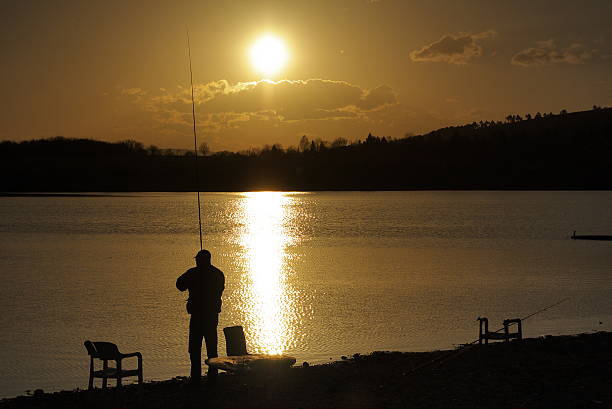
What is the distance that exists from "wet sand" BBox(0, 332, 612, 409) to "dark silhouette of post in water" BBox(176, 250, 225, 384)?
87 centimetres

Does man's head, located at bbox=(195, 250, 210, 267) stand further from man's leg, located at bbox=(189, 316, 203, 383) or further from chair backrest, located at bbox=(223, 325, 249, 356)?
chair backrest, located at bbox=(223, 325, 249, 356)

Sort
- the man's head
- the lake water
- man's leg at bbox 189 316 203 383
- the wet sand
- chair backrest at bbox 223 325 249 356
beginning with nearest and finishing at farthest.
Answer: the wet sand
the man's head
man's leg at bbox 189 316 203 383
chair backrest at bbox 223 325 249 356
the lake water

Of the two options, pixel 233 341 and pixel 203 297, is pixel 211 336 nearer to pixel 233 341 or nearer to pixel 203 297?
pixel 233 341

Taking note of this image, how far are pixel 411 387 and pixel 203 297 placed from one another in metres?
3.68

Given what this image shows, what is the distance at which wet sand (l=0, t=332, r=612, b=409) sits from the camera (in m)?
11.1

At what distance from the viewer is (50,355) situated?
65.1ft

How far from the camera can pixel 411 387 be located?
12.2 metres

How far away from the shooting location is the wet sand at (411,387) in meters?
11.1

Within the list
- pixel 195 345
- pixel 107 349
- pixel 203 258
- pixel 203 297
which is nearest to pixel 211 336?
pixel 195 345

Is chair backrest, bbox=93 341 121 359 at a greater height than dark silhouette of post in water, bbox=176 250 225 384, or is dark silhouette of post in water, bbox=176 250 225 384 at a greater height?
dark silhouette of post in water, bbox=176 250 225 384

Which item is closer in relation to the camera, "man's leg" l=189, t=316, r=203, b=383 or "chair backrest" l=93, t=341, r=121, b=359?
"man's leg" l=189, t=316, r=203, b=383

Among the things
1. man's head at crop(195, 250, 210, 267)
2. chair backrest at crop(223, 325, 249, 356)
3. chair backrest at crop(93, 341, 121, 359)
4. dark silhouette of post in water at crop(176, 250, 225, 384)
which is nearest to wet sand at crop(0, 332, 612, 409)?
chair backrest at crop(223, 325, 249, 356)

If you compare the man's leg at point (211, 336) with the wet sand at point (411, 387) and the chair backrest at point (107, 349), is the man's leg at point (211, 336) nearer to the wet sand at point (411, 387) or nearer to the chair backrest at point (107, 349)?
the wet sand at point (411, 387)

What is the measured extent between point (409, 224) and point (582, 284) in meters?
57.3
